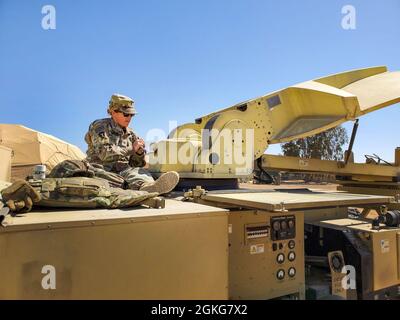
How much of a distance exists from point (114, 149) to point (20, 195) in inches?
61.9

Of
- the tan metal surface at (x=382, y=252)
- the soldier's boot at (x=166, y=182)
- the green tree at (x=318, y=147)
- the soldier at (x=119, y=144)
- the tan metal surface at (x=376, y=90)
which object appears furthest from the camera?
the green tree at (x=318, y=147)

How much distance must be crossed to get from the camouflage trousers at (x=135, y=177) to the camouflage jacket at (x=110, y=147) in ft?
0.65

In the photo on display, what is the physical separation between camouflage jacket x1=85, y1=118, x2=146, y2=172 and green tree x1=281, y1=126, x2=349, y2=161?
22.4 meters

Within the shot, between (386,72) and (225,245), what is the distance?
432cm

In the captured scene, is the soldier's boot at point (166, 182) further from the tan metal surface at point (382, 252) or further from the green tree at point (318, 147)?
the green tree at point (318, 147)

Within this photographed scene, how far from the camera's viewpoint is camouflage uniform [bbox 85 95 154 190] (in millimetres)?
3836

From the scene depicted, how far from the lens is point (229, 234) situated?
310 cm

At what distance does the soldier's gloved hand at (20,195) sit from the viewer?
2.31 meters

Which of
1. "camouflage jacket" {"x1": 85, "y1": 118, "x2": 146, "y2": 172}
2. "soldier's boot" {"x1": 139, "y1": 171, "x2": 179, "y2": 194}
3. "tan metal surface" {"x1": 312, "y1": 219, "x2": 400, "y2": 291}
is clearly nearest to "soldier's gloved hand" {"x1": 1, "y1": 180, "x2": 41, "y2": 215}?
"soldier's boot" {"x1": 139, "y1": 171, "x2": 179, "y2": 194}

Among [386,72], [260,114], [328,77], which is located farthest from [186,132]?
[386,72]

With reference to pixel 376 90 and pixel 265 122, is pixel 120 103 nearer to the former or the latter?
pixel 265 122

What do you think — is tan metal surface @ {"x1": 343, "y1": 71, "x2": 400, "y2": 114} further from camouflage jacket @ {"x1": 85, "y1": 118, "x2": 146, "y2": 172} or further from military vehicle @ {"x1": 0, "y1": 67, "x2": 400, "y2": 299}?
camouflage jacket @ {"x1": 85, "y1": 118, "x2": 146, "y2": 172}

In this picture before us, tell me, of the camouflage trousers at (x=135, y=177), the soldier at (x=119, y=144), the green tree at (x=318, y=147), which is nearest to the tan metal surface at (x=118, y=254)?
the camouflage trousers at (x=135, y=177)

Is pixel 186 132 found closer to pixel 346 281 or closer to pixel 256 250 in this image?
pixel 256 250
